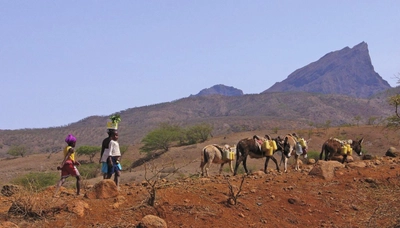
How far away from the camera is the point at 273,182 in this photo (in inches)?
493

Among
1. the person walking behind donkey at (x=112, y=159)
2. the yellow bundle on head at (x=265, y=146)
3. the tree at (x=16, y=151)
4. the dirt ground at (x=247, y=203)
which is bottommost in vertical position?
the dirt ground at (x=247, y=203)

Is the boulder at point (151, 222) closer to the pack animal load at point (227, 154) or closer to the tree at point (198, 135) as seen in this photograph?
the pack animal load at point (227, 154)

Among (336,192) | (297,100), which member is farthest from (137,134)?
(336,192)

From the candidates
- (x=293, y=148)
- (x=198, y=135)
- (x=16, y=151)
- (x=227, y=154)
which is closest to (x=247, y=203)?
(x=227, y=154)

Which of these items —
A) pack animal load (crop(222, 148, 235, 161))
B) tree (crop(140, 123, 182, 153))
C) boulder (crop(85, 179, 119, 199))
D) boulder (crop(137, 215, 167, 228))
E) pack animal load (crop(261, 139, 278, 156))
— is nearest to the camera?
boulder (crop(137, 215, 167, 228))

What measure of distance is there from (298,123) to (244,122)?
11084mm

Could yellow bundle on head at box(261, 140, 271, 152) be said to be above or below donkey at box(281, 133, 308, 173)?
above

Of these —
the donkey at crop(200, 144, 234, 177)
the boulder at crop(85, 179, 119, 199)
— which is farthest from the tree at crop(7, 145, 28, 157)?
the boulder at crop(85, 179, 119, 199)

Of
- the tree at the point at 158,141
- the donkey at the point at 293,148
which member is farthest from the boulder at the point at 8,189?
the tree at the point at 158,141

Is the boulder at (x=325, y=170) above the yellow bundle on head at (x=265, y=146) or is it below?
below

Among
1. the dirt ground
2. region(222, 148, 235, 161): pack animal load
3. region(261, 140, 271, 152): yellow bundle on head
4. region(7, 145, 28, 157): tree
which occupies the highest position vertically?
region(7, 145, 28, 157): tree

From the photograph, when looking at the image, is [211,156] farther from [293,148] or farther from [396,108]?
[396,108]

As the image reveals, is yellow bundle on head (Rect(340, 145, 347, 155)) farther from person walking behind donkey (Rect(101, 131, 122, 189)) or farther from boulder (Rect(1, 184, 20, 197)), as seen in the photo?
boulder (Rect(1, 184, 20, 197))

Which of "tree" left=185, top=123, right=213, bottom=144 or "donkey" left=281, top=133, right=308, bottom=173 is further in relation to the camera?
"tree" left=185, top=123, right=213, bottom=144
